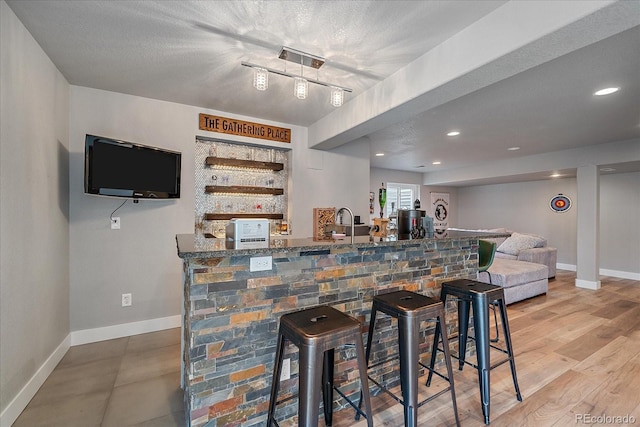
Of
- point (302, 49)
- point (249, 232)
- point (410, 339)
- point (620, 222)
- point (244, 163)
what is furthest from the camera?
point (620, 222)

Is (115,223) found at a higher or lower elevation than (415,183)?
lower

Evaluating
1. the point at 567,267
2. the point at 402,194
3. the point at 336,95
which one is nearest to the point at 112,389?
the point at 336,95

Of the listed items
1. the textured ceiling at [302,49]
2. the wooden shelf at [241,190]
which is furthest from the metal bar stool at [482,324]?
the wooden shelf at [241,190]

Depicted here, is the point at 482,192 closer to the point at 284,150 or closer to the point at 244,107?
the point at 284,150

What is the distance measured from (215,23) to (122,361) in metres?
2.79

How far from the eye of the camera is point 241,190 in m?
3.71

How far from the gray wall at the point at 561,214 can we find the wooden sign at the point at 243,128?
266 inches

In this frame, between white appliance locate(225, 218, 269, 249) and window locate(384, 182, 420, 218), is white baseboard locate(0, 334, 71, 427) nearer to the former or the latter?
white appliance locate(225, 218, 269, 249)

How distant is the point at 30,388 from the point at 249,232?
6.32ft

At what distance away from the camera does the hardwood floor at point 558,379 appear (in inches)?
73.3

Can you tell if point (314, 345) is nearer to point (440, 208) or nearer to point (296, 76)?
point (296, 76)

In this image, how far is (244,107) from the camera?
334 cm

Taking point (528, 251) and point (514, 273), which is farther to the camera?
point (528, 251)

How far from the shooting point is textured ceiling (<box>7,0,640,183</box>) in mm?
1763
